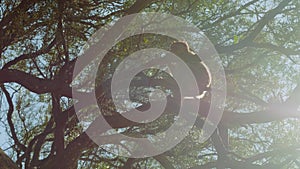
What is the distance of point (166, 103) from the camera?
245 inches

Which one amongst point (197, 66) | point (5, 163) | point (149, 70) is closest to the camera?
point (197, 66)

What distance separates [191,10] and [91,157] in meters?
3.55

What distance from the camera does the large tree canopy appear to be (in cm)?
729

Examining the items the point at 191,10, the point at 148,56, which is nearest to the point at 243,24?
the point at 191,10

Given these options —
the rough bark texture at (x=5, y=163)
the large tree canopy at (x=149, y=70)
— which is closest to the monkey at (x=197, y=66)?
the large tree canopy at (x=149, y=70)

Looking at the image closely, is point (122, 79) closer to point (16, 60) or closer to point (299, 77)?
point (16, 60)

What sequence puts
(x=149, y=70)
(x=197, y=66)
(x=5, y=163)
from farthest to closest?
(x=149, y=70), (x=5, y=163), (x=197, y=66)

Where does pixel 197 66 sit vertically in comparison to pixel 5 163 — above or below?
above

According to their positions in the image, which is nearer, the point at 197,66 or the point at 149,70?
the point at 197,66

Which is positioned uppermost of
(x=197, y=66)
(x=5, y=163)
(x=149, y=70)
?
(x=149, y=70)

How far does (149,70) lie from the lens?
8.08 m

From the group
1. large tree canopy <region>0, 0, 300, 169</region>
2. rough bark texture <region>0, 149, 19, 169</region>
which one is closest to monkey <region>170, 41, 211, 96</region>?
large tree canopy <region>0, 0, 300, 169</region>

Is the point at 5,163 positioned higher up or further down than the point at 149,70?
further down

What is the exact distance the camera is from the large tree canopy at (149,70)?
23.9 feet
